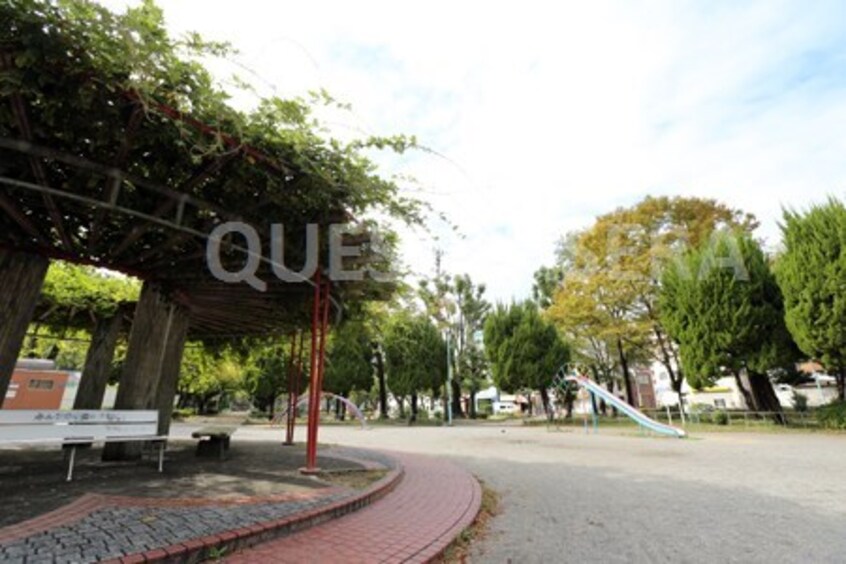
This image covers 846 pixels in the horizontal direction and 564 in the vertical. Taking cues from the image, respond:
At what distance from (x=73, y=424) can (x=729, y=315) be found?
23063mm

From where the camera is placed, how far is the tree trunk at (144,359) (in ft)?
26.1

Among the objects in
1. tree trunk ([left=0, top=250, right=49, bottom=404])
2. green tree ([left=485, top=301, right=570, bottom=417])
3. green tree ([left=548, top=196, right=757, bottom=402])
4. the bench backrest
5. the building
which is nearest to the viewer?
the bench backrest

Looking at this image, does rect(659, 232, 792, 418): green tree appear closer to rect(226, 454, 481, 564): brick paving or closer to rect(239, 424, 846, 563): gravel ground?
rect(239, 424, 846, 563): gravel ground

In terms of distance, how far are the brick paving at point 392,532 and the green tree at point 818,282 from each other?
1725cm

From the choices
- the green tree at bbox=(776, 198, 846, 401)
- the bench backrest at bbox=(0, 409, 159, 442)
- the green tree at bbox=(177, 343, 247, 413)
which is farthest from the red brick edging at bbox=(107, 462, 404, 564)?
the green tree at bbox=(776, 198, 846, 401)

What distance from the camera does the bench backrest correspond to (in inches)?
216

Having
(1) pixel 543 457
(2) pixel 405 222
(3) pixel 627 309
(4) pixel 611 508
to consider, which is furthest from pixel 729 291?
(2) pixel 405 222

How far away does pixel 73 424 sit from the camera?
240 inches

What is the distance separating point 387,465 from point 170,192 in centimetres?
607

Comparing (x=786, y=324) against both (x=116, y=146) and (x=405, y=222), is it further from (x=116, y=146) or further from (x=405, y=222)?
(x=116, y=146)

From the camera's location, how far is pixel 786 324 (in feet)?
61.0

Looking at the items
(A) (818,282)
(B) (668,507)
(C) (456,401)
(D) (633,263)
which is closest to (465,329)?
(C) (456,401)

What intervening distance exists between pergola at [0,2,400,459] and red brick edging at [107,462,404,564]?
8.53 feet

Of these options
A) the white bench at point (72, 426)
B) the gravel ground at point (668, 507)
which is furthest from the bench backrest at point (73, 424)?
the gravel ground at point (668, 507)
